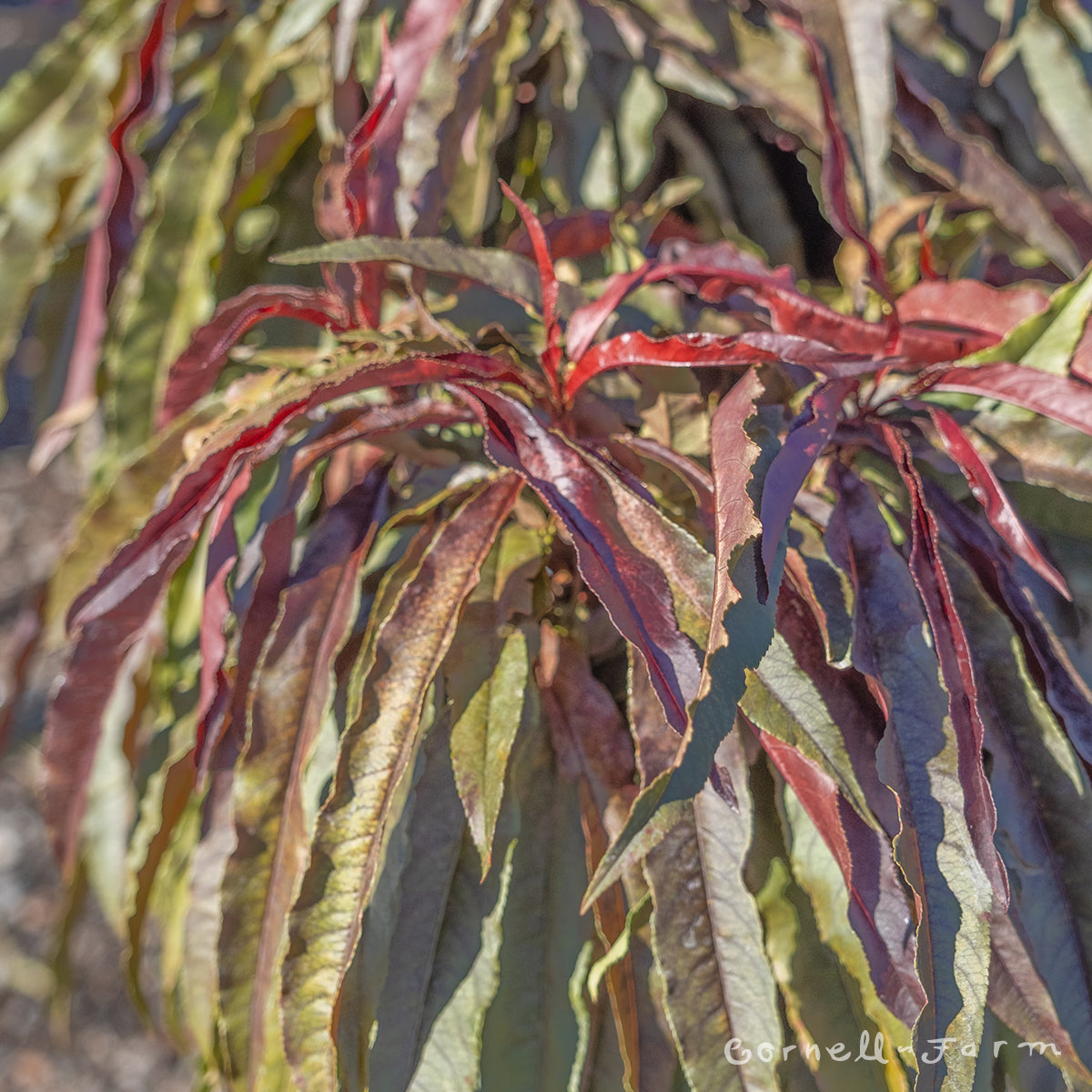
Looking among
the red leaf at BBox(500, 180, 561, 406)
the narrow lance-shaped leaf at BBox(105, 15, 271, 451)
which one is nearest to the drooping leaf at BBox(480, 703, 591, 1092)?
the red leaf at BBox(500, 180, 561, 406)

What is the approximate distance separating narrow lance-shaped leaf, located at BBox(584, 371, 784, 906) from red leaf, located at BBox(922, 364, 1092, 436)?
178 millimetres

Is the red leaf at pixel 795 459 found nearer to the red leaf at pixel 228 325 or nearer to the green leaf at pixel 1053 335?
the green leaf at pixel 1053 335

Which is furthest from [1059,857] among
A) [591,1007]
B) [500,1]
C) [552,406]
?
[500,1]

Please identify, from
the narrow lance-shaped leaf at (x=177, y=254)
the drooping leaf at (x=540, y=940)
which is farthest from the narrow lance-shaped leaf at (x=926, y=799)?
the narrow lance-shaped leaf at (x=177, y=254)

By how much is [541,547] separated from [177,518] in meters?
0.22

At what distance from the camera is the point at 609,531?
1.65 ft

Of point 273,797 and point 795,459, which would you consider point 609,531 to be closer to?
point 795,459

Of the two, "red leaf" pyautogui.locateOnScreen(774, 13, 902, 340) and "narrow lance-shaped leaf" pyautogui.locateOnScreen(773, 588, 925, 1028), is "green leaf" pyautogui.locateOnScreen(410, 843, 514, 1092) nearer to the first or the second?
"narrow lance-shaped leaf" pyautogui.locateOnScreen(773, 588, 925, 1028)

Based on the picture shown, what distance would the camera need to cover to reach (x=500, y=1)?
67cm

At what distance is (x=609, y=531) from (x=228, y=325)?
1.07 ft

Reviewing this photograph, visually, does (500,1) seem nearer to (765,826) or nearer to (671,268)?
(671,268)

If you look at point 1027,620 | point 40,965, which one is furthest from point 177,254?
point 40,965

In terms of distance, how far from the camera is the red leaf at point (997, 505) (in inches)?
20.3

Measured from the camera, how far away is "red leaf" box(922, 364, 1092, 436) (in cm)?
52
